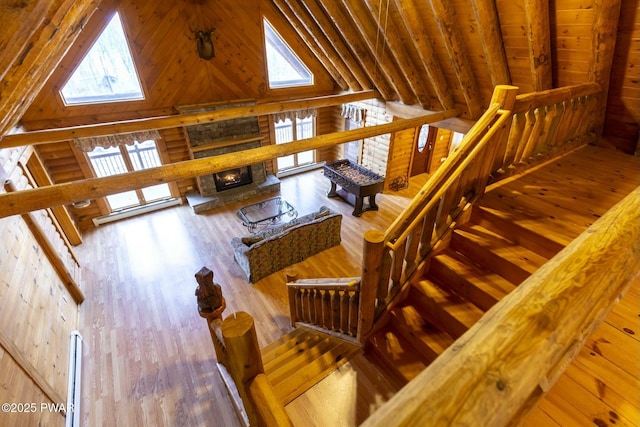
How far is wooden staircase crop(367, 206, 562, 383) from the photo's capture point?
213 centimetres

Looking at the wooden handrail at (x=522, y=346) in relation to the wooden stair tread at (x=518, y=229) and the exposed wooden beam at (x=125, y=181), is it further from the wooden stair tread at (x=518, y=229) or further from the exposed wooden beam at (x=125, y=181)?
the exposed wooden beam at (x=125, y=181)

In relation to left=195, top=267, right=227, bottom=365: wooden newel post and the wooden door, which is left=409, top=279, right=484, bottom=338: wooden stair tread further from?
the wooden door

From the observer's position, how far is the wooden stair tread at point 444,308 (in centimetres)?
210

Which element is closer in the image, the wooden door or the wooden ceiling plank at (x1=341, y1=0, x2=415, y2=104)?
the wooden ceiling plank at (x1=341, y1=0, x2=415, y2=104)

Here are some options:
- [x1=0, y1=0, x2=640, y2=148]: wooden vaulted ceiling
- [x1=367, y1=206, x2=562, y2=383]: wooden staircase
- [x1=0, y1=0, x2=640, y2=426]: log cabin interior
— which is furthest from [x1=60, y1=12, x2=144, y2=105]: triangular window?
[x1=367, y1=206, x2=562, y2=383]: wooden staircase

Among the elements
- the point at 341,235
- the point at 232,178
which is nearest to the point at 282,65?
the point at 232,178

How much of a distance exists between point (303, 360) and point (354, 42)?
490 centimetres

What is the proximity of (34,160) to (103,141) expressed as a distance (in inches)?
44.6

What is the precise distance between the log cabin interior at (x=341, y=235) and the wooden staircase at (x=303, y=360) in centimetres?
3

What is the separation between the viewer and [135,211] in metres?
6.76

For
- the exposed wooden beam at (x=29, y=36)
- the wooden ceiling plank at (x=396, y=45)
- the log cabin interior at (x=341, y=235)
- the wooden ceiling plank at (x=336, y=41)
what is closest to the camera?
the log cabin interior at (x=341, y=235)

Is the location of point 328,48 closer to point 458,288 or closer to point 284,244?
point 284,244

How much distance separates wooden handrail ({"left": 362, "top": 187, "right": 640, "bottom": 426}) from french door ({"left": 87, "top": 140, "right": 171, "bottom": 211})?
22.4 ft

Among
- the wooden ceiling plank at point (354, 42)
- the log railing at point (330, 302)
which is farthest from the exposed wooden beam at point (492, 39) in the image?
the log railing at point (330, 302)
